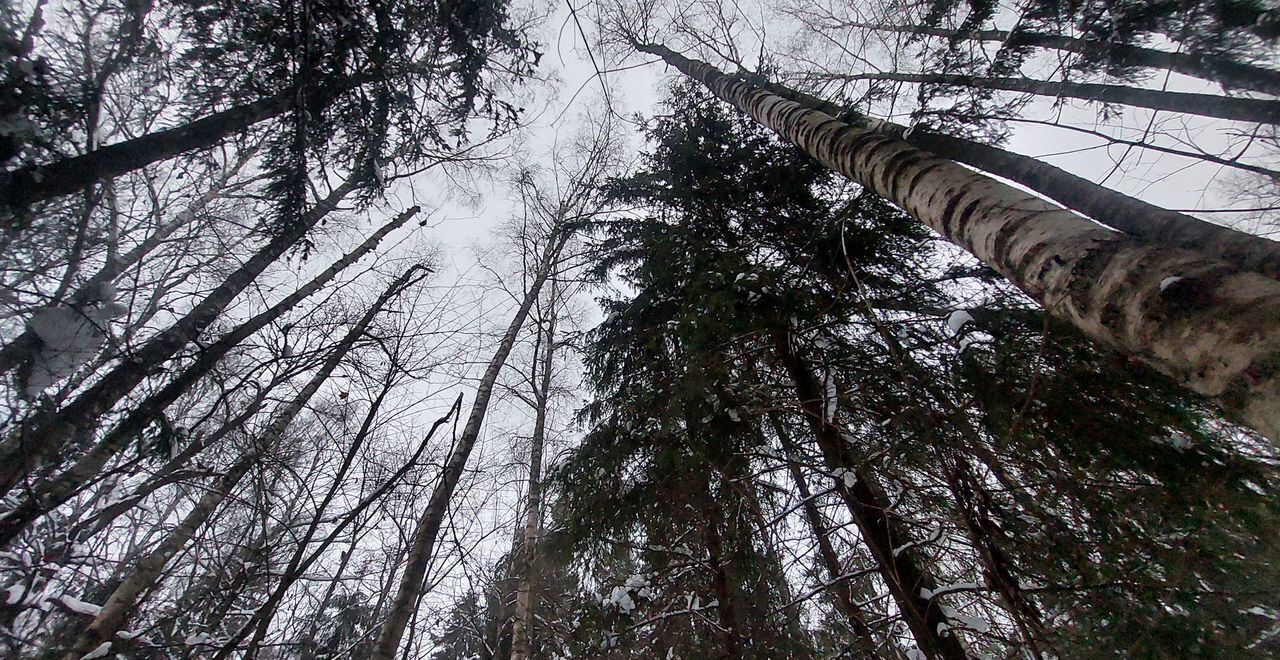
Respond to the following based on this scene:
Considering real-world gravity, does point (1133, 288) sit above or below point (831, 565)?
below

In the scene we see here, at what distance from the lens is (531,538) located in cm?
486

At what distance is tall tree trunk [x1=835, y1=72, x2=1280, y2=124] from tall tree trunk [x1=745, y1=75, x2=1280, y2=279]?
32.2 inches

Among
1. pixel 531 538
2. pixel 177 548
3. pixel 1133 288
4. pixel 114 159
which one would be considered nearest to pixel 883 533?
pixel 1133 288

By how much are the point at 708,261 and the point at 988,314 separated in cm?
213

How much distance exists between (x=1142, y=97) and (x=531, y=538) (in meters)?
6.45

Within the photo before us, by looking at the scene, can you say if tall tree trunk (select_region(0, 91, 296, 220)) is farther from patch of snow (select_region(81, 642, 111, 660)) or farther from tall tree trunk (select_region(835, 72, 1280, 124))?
tall tree trunk (select_region(835, 72, 1280, 124))

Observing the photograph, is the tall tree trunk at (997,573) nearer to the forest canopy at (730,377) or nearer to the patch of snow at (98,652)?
the forest canopy at (730,377)

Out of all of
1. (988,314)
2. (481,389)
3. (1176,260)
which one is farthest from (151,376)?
(988,314)

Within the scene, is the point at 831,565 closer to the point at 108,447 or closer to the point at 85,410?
the point at 108,447

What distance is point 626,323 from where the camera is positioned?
4.75 meters

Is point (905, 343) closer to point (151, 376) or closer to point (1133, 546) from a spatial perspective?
point (1133, 546)

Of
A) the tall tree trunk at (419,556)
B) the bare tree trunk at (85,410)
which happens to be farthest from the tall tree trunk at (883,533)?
the bare tree trunk at (85,410)

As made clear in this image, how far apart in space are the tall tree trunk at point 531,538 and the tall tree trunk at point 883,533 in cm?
255

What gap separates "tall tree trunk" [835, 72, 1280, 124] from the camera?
2.81 m
